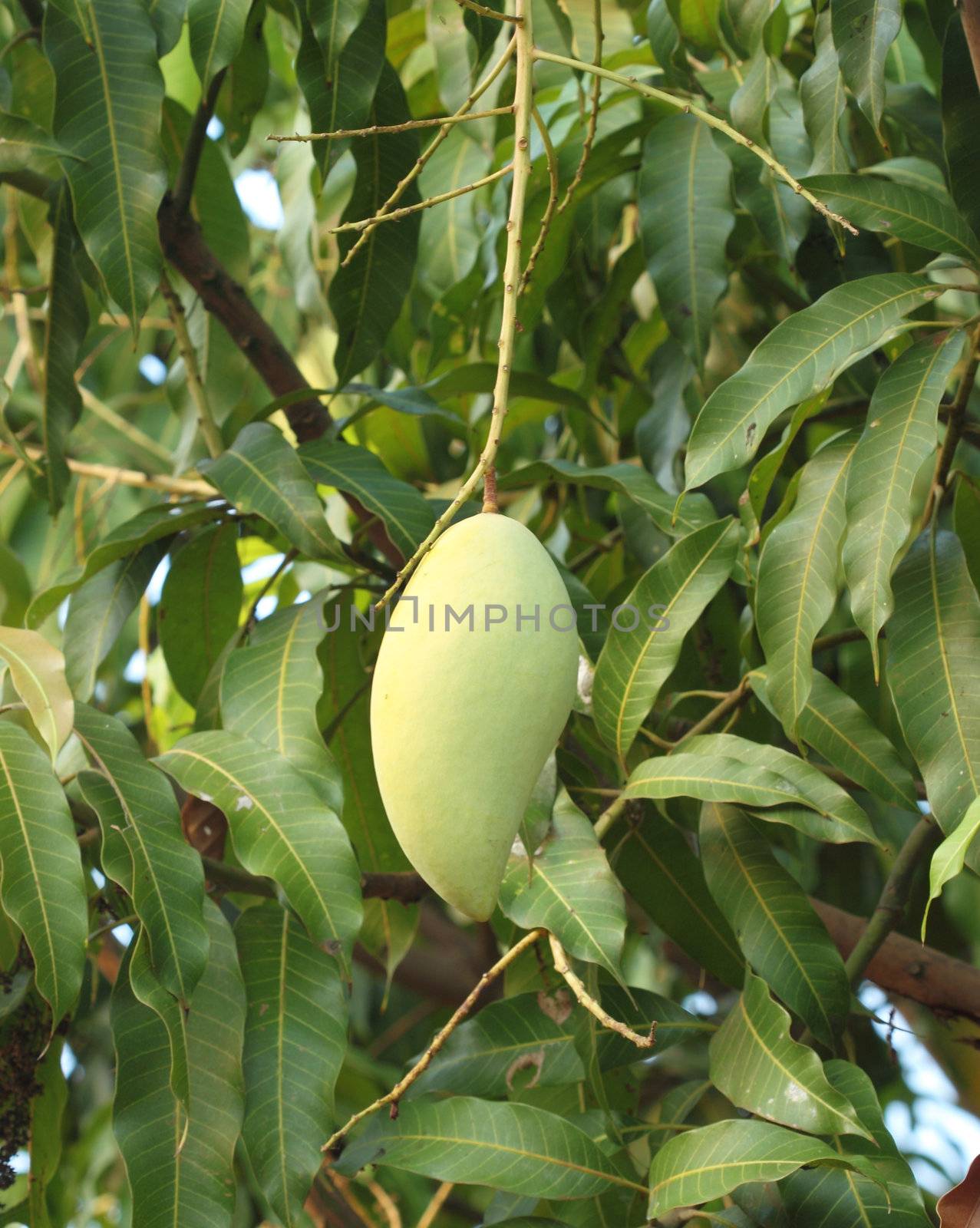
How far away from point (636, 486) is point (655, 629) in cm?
15

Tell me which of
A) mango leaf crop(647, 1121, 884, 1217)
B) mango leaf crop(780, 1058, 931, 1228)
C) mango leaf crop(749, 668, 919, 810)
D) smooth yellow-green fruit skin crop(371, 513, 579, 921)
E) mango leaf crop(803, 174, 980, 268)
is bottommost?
mango leaf crop(780, 1058, 931, 1228)

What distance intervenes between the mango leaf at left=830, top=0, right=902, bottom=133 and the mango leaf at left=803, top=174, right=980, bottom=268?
0.04 meters

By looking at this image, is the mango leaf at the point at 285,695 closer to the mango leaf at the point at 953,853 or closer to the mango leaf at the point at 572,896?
the mango leaf at the point at 572,896

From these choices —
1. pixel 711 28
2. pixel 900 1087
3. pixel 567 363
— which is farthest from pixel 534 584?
pixel 900 1087

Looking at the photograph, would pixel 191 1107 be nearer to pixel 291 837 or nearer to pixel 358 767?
pixel 291 837

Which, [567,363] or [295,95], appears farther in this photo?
[295,95]

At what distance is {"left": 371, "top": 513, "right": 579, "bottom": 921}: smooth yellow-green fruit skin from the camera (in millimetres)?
549

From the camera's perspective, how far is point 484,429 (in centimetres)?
131

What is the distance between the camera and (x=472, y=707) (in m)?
0.55

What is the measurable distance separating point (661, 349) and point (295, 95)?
1176 millimetres

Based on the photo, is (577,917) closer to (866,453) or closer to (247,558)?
(866,453)

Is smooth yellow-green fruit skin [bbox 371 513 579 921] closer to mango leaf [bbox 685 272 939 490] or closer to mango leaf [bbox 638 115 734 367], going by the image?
mango leaf [bbox 685 272 939 490]

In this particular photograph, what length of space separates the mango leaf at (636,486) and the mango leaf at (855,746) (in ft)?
0.43

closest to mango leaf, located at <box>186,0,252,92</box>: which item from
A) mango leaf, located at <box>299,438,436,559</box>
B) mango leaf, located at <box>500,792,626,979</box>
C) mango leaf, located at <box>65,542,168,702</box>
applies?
mango leaf, located at <box>299,438,436,559</box>
